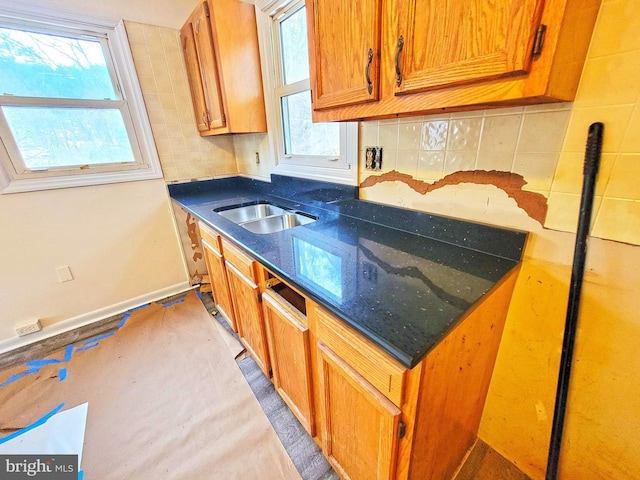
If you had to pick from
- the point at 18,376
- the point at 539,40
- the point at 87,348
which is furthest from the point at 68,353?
the point at 539,40

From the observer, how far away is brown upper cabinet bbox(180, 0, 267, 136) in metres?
1.62

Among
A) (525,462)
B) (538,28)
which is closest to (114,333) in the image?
(525,462)

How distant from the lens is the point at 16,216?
1.73 metres

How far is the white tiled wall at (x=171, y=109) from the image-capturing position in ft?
6.32

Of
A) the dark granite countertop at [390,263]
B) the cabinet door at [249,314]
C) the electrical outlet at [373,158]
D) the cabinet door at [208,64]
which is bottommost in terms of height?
the cabinet door at [249,314]

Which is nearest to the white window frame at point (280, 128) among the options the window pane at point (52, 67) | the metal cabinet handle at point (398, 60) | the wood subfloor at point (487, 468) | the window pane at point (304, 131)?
the window pane at point (304, 131)

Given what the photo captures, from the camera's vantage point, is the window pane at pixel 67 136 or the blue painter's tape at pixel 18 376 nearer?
the blue painter's tape at pixel 18 376

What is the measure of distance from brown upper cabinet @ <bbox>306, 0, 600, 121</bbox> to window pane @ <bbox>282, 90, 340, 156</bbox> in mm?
581

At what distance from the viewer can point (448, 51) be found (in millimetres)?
622

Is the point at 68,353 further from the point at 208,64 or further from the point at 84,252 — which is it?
the point at 208,64

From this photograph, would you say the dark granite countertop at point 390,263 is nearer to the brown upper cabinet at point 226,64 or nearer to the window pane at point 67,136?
the brown upper cabinet at point 226,64

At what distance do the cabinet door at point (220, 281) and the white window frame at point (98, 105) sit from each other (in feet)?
3.09

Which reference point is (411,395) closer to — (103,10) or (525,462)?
(525,462)

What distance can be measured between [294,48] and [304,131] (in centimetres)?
49
